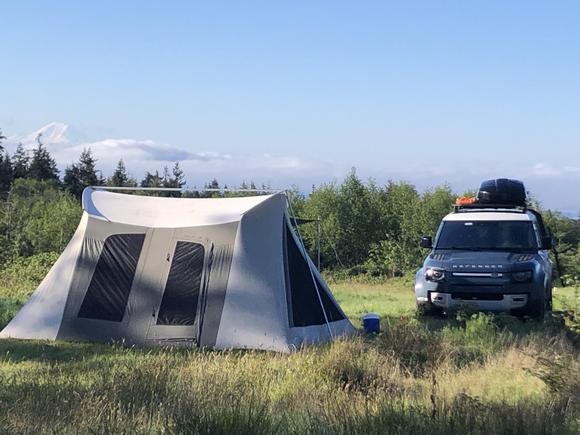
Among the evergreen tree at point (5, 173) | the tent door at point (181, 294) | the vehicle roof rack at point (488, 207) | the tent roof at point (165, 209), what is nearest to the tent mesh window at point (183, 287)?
the tent door at point (181, 294)

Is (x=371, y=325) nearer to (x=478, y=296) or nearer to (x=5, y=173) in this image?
(x=478, y=296)

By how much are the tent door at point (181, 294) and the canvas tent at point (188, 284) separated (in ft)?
0.04

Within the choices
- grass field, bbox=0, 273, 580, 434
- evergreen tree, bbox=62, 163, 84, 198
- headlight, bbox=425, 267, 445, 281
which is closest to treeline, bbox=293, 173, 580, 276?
headlight, bbox=425, 267, 445, 281

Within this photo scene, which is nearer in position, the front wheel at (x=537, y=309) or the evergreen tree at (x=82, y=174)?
the front wheel at (x=537, y=309)

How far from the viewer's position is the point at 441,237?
12.4 metres

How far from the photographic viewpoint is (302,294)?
952 cm

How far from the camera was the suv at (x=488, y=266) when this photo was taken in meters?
10.9

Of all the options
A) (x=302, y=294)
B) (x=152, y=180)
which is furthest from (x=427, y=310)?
(x=152, y=180)

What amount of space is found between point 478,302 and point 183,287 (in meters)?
4.74

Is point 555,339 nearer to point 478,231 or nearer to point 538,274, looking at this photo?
point 538,274

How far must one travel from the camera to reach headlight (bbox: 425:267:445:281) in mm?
11172

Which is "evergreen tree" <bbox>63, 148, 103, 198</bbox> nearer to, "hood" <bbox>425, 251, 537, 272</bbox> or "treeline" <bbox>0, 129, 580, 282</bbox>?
"treeline" <bbox>0, 129, 580, 282</bbox>

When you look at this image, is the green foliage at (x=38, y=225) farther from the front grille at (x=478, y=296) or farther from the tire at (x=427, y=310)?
the front grille at (x=478, y=296)

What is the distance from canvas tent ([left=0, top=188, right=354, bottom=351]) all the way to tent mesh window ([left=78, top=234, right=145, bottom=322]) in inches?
0.5
